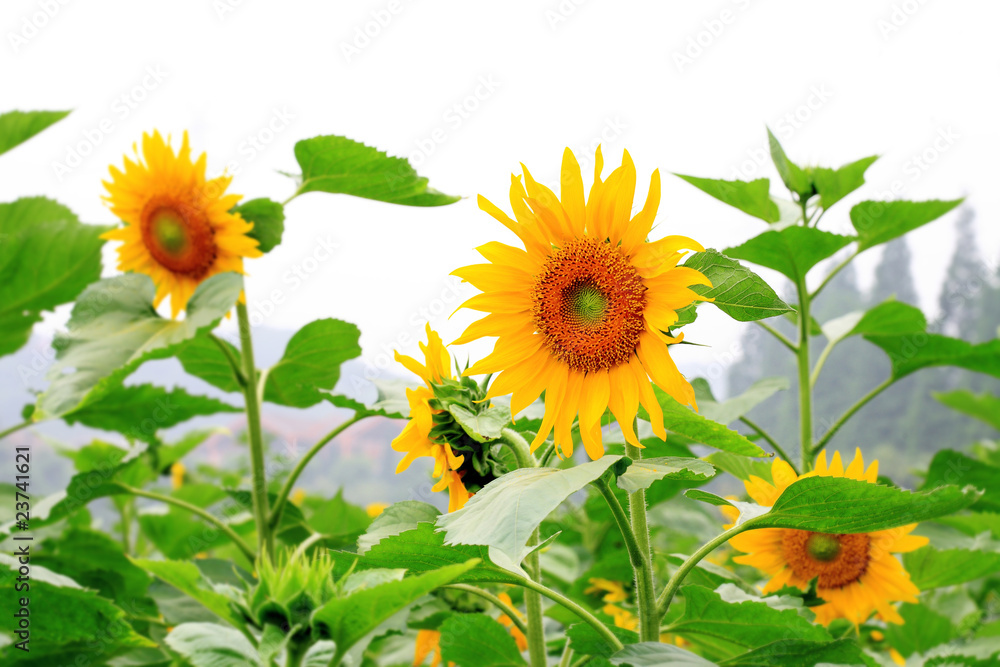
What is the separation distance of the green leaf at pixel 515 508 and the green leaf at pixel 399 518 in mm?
123

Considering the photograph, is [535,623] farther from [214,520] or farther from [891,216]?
[891,216]

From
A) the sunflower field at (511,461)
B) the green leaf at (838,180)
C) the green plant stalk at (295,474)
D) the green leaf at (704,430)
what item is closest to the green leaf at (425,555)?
the sunflower field at (511,461)

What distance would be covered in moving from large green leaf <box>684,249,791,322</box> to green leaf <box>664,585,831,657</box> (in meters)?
0.29

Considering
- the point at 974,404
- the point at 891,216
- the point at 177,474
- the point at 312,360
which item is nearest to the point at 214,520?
the point at 312,360

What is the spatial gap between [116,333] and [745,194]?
101cm

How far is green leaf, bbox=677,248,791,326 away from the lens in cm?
60

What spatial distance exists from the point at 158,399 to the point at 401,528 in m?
0.95

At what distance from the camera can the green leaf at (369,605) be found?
464mm

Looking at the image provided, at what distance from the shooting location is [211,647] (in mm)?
538

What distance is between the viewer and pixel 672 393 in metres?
0.65

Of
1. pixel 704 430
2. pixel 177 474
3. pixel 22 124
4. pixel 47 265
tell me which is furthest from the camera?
pixel 177 474

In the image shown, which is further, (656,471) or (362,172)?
(362,172)

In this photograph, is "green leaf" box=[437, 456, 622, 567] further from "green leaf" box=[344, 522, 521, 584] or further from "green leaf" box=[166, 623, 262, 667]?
"green leaf" box=[166, 623, 262, 667]

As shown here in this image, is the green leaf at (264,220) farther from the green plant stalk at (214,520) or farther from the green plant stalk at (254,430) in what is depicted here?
the green plant stalk at (214,520)
